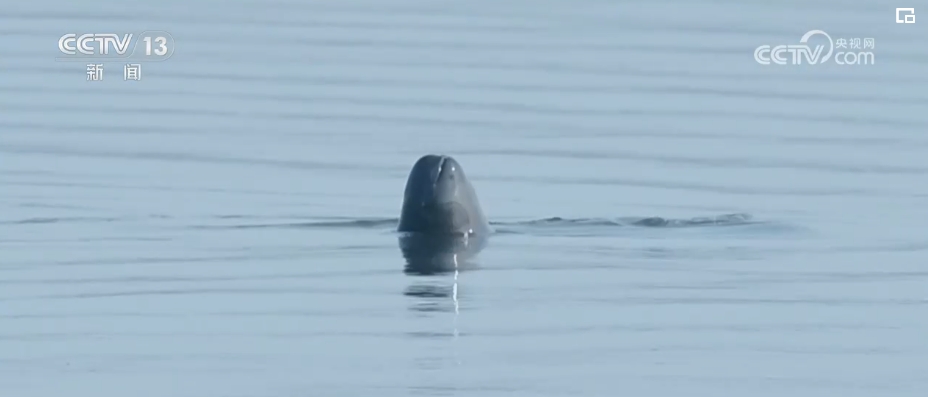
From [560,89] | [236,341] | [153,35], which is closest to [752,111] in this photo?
[560,89]

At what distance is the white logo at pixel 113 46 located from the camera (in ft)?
118

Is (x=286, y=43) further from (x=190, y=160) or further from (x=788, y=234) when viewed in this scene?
(x=788, y=234)

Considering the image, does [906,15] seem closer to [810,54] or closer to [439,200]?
[810,54]

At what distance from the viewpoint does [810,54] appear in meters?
37.3

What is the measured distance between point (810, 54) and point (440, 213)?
16.5 m

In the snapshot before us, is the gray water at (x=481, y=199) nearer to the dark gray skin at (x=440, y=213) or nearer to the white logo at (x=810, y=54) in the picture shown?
the dark gray skin at (x=440, y=213)

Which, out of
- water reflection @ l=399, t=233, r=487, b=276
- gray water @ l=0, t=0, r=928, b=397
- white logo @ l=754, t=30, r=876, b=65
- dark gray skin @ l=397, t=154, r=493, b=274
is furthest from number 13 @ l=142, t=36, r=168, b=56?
water reflection @ l=399, t=233, r=487, b=276

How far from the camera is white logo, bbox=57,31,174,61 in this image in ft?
118

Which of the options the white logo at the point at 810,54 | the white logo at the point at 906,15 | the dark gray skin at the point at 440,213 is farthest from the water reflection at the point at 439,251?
the white logo at the point at 906,15

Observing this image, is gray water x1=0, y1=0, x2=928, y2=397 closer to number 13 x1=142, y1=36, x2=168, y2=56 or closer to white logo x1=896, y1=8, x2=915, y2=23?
white logo x1=896, y1=8, x2=915, y2=23

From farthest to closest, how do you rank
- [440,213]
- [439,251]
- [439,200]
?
[440,213]
[439,200]
[439,251]

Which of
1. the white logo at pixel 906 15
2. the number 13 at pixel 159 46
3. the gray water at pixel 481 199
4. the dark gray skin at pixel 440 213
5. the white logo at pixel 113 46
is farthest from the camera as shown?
the white logo at pixel 906 15

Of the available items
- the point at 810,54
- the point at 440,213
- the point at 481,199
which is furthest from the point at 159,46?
the point at 440,213

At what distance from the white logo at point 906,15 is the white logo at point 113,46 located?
10.9 meters
